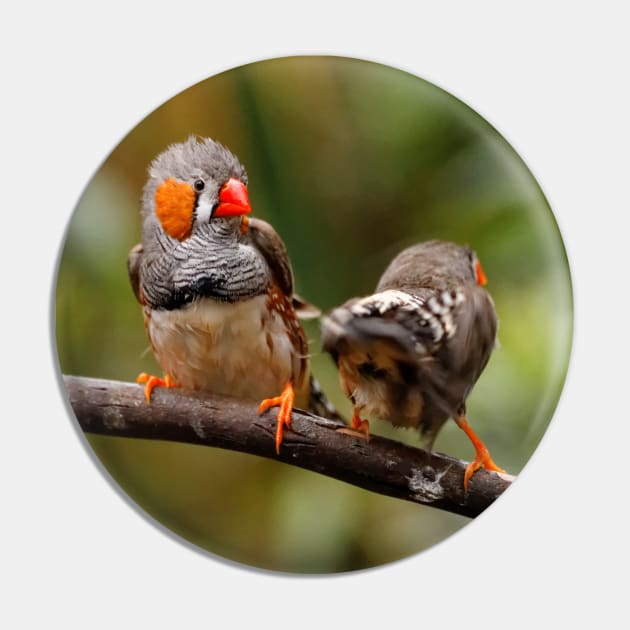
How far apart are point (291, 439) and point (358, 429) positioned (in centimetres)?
15

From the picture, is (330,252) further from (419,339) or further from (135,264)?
(135,264)

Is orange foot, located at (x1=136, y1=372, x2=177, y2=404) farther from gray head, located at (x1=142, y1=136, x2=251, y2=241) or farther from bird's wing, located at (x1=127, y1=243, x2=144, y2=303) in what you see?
gray head, located at (x1=142, y1=136, x2=251, y2=241)

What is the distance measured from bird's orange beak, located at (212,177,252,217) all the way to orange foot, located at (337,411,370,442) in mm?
521

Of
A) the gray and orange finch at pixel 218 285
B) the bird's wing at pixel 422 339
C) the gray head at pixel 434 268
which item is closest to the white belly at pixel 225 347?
the gray and orange finch at pixel 218 285

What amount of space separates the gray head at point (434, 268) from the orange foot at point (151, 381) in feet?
1.79

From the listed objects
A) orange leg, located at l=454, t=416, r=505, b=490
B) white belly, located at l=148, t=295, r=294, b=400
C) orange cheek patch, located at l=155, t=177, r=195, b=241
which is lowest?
orange leg, located at l=454, t=416, r=505, b=490

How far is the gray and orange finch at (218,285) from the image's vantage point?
188cm

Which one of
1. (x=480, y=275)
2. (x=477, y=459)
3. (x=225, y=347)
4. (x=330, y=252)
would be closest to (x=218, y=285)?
(x=225, y=347)

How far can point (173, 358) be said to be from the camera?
6.39 feet

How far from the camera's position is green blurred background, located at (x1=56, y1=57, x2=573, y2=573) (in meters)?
1.86

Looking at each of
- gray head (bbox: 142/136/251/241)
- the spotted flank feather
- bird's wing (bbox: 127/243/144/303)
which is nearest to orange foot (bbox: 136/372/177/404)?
bird's wing (bbox: 127/243/144/303)

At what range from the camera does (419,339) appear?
1.78 meters

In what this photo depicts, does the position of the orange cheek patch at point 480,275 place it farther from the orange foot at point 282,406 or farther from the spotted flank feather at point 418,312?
the orange foot at point 282,406

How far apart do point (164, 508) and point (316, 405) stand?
0.42 m
